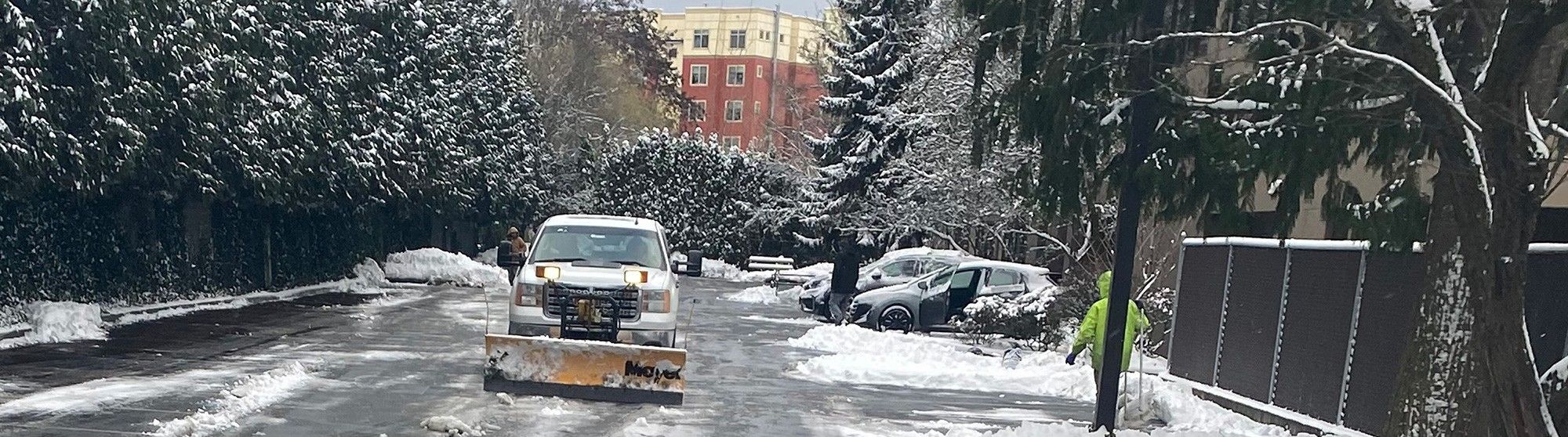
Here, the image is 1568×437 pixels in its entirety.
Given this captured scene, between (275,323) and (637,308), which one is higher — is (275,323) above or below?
below

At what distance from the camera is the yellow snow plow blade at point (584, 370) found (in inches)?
545

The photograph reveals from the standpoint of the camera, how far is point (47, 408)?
1177cm

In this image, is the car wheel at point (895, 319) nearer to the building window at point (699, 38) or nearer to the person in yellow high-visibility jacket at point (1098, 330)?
the person in yellow high-visibility jacket at point (1098, 330)

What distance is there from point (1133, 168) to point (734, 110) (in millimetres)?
94678

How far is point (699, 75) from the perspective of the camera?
106 m

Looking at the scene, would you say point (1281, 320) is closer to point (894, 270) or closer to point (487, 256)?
point (894, 270)

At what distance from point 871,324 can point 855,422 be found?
43.8ft

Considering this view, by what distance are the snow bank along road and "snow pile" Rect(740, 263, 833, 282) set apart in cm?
2110

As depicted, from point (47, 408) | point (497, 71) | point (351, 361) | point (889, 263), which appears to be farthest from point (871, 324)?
point (497, 71)

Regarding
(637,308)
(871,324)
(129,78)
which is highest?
(129,78)

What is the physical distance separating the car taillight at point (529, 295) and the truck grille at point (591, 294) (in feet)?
0.24

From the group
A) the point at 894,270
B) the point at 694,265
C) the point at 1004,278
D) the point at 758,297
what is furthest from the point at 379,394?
the point at 758,297

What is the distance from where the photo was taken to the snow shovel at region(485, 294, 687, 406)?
1385 centimetres

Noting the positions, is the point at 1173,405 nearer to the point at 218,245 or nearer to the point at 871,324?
the point at 871,324
